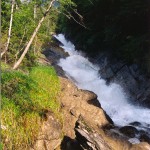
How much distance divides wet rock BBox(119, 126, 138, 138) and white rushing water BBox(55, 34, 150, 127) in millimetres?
1039

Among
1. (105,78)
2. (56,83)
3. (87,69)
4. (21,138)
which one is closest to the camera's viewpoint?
(21,138)

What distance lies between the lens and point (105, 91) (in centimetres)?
2317

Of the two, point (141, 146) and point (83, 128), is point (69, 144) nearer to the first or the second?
point (83, 128)

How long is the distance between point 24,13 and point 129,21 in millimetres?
9870

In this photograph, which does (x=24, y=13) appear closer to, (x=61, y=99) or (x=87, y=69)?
(x=61, y=99)

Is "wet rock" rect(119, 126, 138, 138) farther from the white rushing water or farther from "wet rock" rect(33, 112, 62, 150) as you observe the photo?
"wet rock" rect(33, 112, 62, 150)

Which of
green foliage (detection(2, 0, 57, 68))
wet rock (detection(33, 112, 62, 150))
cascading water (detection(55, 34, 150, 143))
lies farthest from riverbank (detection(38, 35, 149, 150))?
green foliage (detection(2, 0, 57, 68))

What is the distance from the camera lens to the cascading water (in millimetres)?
17969

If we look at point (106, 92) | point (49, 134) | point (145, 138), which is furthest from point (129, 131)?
point (106, 92)

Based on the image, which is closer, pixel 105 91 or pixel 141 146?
pixel 141 146

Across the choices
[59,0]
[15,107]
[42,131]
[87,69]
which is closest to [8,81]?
[15,107]

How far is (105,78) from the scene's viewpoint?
25.3 m

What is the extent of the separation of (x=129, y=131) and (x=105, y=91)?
7982mm

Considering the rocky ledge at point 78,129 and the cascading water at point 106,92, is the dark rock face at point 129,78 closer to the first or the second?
the cascading water at point 106,92
